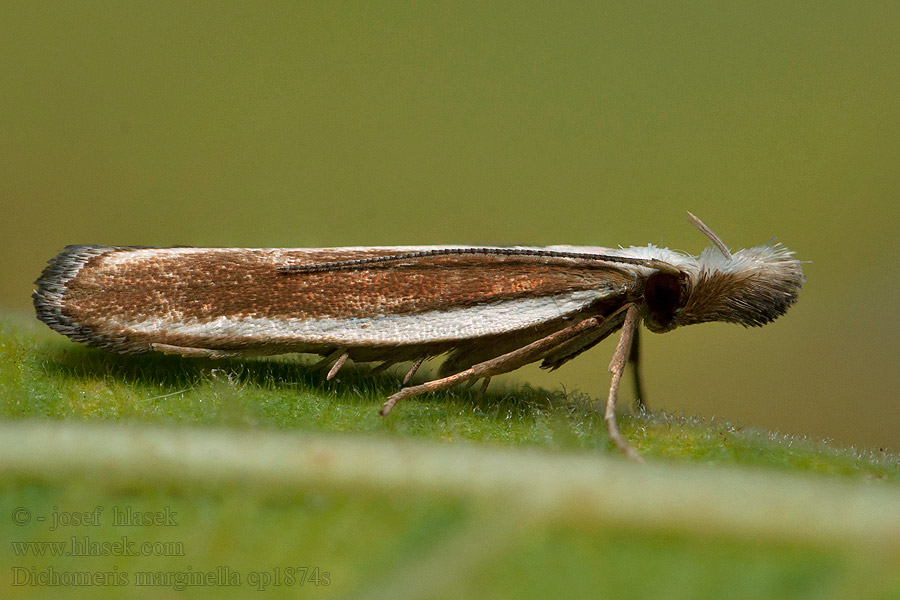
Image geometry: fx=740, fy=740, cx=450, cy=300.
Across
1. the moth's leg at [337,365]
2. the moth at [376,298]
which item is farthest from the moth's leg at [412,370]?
the moth's leg at [337,365]

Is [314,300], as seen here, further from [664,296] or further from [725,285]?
[725,285]

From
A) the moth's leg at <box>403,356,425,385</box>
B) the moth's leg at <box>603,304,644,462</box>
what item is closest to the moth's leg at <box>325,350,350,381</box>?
the moth's leg at <box>403,356,425,385</box>

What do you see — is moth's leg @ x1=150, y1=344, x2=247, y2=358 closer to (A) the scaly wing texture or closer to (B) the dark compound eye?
(A) the scaly wing texture

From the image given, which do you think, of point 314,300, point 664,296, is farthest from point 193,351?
point 664,296

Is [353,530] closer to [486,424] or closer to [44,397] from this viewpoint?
[486,424]

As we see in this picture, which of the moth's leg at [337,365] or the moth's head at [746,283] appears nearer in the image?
the moth's leg at [337,365]

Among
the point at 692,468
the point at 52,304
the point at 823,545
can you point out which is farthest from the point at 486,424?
the point at 52,304

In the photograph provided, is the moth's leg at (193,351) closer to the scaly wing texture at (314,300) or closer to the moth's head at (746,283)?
the scaly wing texture at (314,300)
